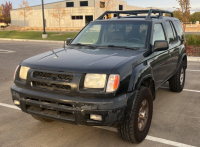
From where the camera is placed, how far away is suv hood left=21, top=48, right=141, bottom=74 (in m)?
2.98

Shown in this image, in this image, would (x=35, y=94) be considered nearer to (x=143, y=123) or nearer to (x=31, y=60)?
(x=31, y=60)

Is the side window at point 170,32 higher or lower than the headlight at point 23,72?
higher

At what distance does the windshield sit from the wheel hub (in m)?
1.06

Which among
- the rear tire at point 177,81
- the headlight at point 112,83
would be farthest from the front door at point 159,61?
the headlight at point 112,83

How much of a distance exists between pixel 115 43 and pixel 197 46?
37.5 feet

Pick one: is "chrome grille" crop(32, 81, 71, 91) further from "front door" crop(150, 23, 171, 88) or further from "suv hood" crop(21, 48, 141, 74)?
"front door" crop(150, 23, 171, 88)

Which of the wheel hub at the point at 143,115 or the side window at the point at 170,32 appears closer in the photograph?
the wheel hub at the point at 143,115

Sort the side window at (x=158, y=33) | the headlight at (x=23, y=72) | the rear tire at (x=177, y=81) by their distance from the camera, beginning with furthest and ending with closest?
the rear tire at (x=177, y=81), the side window at (x=158, y=33), the headlight at (x=23, y=72)

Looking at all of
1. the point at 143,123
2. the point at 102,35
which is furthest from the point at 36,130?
the point at 102,35

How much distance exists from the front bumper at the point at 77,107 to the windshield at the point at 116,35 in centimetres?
142

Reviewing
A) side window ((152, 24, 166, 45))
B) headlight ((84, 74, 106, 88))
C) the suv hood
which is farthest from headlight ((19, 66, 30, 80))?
side window ((152, 24, 166, 45))

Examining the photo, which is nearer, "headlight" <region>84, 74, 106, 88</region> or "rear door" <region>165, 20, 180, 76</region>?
"headlight" <region>84, 74, 106, 88</region>

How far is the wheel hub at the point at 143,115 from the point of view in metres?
3.48

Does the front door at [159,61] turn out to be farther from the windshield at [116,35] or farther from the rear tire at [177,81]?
the rear tire at [177,81]
